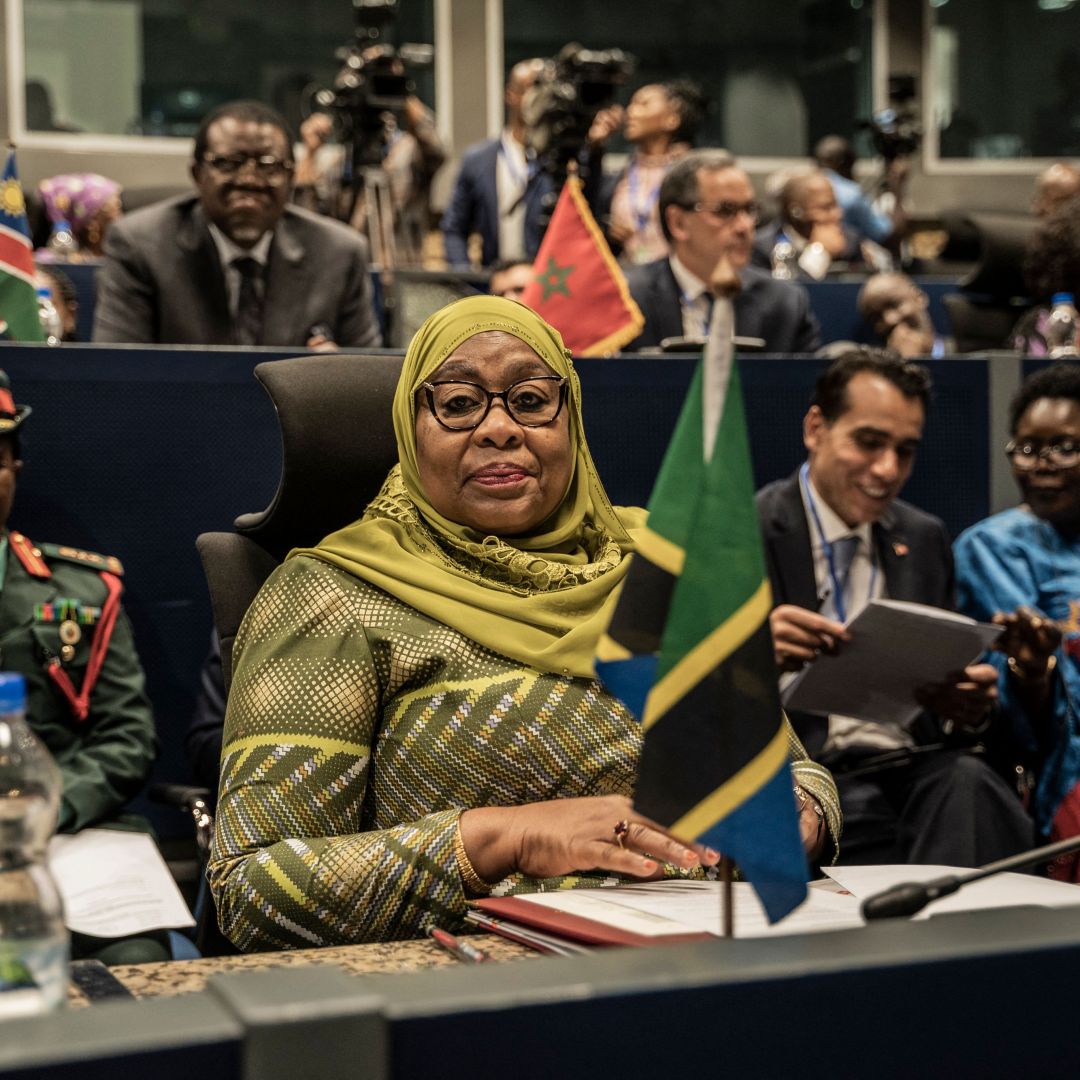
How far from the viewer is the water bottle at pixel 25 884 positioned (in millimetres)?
841

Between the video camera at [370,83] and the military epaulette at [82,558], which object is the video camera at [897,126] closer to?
the video camera at [370,83]

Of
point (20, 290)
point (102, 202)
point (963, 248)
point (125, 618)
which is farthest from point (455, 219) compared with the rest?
point (125, 618)

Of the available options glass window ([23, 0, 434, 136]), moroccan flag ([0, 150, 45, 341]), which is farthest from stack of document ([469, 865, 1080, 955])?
glass window ([23, 0, 434, 136])

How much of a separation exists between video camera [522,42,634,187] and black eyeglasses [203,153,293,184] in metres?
1.30

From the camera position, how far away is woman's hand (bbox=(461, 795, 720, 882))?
136cm

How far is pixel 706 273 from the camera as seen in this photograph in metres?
3.83

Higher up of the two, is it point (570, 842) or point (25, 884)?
point (25, 884)

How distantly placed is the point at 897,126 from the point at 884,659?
206 inches

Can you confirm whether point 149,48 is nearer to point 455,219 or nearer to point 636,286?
point 455,219

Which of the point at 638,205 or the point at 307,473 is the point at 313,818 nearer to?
the point at 307,473

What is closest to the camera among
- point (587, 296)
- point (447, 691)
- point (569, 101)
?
point (447, 691)

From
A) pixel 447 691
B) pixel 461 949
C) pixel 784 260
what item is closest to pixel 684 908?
pixel 461 949

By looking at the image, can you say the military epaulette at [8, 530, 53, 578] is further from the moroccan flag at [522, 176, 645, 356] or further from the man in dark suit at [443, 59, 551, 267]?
the man in dark suit at [443, 59, 551, 267]

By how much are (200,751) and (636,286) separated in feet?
5.70
